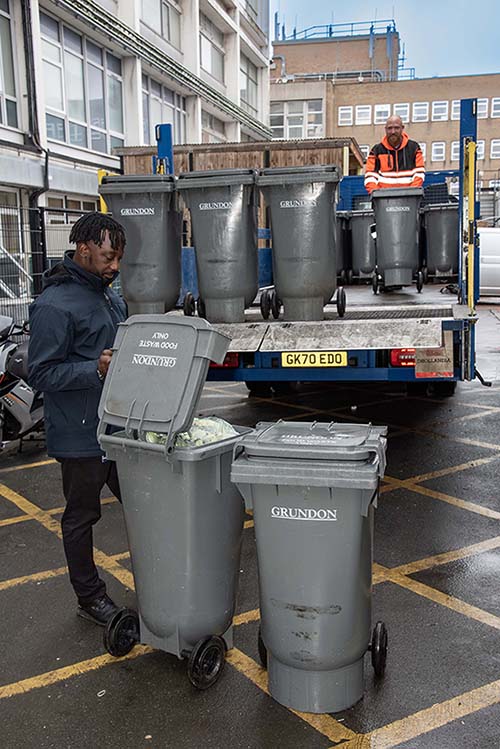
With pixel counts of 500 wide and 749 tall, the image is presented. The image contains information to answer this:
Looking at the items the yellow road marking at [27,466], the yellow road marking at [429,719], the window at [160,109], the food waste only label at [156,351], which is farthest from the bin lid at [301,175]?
the window at [160,109]

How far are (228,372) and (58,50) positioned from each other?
13543mm

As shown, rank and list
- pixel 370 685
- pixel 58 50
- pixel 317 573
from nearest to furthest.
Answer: pixel 317 573 < pixel 370 685 < pixel 58 50

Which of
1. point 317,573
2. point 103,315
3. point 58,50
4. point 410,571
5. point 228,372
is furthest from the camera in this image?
point 58,50

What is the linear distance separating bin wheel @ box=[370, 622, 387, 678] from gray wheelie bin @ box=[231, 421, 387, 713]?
0.58 feet

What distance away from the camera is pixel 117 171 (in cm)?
1816

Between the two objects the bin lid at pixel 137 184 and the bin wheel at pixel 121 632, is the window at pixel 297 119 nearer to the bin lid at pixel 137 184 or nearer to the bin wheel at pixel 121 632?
the bin lid at pixel 137 184

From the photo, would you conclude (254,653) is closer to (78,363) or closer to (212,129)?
(78,363)

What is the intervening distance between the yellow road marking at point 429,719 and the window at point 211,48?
25394 mm

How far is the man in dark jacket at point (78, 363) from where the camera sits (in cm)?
325

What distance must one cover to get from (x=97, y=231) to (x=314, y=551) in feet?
5.94

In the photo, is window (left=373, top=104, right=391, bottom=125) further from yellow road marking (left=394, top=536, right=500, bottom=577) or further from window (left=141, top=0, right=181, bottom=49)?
yellow road marking (left=394, top=536, right=500, bottom=577)

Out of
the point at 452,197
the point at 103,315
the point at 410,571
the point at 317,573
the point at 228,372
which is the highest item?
the point at 452,197

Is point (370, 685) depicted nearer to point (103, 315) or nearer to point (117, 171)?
point (103, 315)

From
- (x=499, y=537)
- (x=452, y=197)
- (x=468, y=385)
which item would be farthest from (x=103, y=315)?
(x=468, y=385)
